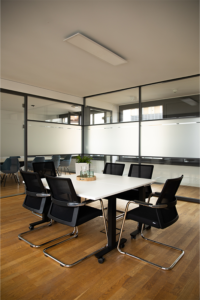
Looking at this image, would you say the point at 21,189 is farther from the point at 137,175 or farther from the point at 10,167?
the point at 137,175

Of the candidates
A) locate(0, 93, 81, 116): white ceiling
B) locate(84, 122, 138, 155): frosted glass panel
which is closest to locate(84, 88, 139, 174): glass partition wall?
locate(84, 122, 138, 155): frosted glass panel

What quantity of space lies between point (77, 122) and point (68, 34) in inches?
161

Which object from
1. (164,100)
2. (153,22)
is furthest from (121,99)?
(153,22)

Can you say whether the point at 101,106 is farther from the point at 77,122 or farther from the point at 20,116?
the point at 20,116

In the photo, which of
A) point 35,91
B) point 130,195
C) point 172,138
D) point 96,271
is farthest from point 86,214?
point 35,91

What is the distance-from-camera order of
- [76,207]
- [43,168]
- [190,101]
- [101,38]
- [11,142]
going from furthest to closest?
[11,142]
[190,101]
[43,168]
[101,38]
[76,207]

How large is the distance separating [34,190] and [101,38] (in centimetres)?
248

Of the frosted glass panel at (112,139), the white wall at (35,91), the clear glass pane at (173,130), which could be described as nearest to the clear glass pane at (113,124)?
the frosted glass panel at (112,139)

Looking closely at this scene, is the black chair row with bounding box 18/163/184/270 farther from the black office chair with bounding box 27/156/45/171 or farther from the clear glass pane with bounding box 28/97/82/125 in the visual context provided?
the clear glass pane with bounding box 28/97/82/125

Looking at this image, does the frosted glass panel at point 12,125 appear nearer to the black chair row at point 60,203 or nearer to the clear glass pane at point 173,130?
the black chair row at point 60,203

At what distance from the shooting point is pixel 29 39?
3.21 meters

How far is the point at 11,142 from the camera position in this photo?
208 inches

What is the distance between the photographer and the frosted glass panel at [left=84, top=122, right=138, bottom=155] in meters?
5.86

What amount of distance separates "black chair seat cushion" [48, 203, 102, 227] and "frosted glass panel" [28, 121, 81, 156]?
11.8ft
